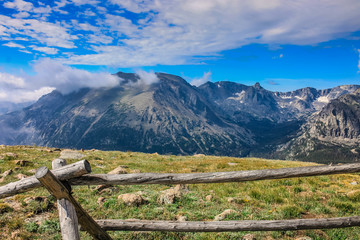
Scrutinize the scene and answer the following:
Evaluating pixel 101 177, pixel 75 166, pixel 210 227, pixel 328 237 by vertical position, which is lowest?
pixel 328 237

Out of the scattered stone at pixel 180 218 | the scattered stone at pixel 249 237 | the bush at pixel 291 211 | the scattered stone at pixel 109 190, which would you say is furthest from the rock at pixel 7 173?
the bush at pixel 291 211

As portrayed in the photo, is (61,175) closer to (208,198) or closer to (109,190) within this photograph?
(109,190)

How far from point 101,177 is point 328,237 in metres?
7.63

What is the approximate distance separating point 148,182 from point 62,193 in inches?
82.1

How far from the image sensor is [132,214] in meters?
8.40

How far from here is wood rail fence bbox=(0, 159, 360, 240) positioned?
16.2 feet

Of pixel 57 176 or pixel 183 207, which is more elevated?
pixel 57 176

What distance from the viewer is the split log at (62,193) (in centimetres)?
462

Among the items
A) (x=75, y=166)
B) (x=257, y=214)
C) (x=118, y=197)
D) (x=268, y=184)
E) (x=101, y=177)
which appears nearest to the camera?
(x=75, y=166)

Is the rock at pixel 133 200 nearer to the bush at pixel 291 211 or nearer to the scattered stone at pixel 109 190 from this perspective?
the scattered stone at pixel 109 190

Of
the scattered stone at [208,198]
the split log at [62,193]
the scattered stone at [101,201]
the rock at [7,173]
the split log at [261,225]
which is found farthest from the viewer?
the rock at [7,173]

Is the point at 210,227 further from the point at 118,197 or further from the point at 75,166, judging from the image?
the point at 118,197

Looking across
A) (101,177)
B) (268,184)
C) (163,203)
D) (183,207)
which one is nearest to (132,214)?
(163,203)

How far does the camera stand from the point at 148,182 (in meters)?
5.60
